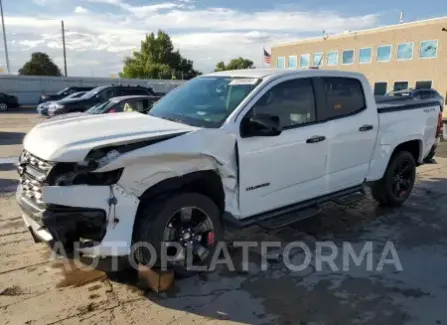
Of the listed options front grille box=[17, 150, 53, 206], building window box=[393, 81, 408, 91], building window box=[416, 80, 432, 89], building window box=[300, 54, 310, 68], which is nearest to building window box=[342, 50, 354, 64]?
building window box=[300, 54, 310, 68]

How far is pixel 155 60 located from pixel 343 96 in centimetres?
6040

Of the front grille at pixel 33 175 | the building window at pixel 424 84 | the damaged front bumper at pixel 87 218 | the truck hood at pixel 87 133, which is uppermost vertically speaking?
the building window at pixel 424 84

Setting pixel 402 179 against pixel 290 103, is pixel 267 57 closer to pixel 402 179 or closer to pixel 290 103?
pixel 402 179

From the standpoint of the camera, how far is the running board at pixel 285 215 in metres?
3.93

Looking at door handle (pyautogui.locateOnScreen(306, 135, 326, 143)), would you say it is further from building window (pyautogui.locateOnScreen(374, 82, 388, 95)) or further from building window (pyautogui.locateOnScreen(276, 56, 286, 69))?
building window (pyautogui.locateOnScreen(276, 56, 286, 69))

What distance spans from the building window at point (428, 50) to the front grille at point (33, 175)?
38.0 m

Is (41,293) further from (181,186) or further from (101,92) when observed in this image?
(101,92)

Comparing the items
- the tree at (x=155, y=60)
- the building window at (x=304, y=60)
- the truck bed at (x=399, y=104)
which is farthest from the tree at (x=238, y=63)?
the truck bed at (x=399, y=104)

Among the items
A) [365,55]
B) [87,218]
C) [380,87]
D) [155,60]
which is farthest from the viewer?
[155,60]

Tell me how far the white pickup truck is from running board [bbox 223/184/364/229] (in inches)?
0.5

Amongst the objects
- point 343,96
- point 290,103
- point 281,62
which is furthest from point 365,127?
point 281,62

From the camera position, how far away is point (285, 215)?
169 inches

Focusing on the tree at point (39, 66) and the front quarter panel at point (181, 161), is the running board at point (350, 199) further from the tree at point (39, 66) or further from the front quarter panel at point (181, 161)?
the tree at point (39, 66)

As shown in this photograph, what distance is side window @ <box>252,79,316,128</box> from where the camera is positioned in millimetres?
4094
